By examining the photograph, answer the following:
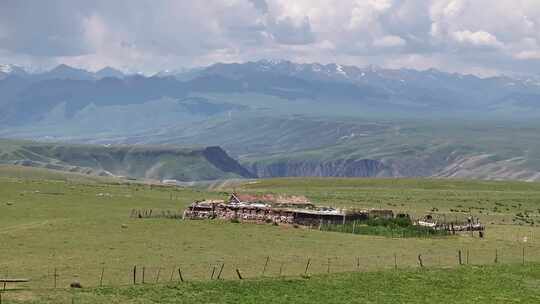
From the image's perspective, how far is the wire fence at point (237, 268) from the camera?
158 feet

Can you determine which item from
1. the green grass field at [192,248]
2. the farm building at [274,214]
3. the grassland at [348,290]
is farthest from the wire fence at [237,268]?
the farm building at [274,214]

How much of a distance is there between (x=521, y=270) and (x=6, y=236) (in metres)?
41.6

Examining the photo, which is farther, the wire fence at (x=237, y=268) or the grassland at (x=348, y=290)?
the wire fence at (x=237, y=268)

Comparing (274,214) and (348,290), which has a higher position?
(274,214)

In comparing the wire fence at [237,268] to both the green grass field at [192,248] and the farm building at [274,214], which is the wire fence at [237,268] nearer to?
the green grass field at [192,248]

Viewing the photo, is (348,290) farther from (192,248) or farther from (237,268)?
(192,248)

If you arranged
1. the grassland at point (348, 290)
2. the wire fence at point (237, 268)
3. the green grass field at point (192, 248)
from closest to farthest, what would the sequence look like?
the grassland at point (348, 290) → the wire fence at point (237, 268) → the green grass field at point (192, 248)

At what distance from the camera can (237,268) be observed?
180 feet

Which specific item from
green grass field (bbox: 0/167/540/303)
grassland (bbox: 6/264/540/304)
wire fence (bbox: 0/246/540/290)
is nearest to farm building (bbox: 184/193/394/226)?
green grass field (bbox: 0/167/540/303)

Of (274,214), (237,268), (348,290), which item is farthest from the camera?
(274,214)

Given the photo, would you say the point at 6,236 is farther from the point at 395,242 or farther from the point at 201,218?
the point at 395,242

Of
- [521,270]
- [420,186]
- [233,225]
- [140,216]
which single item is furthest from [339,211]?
[420,186]

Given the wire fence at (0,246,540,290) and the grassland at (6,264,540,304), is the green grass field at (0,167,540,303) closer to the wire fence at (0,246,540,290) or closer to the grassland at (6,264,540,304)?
the wire fence at (0,246,540,290)

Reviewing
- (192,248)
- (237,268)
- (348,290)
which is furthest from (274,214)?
(348,290)
